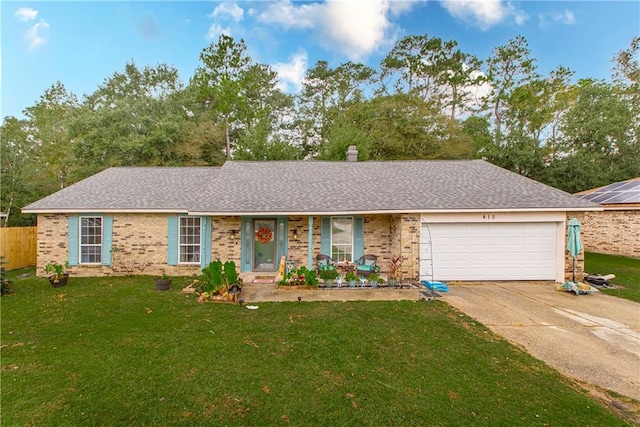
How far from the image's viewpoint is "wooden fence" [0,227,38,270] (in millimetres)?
12391

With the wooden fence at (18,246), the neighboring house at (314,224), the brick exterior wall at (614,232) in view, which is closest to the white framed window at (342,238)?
the neighboring house at (314,224)

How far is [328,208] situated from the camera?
1006 centimetres

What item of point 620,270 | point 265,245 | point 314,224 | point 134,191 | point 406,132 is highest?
point 406,132

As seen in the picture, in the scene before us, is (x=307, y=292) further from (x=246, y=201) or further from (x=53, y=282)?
(x=53, y=282)

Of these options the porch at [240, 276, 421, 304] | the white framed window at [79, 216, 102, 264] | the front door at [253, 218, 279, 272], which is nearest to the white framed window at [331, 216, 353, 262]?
the porch at [240, 276, 421, 304]

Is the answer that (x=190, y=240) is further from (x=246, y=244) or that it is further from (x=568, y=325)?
(x=568, y=325)

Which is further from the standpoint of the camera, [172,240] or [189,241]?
[189,241]

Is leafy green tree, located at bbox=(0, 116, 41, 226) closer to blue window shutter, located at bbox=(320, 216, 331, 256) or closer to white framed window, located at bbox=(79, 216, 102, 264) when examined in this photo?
white framed window, located at bbox=(79, 216, 102, 264)

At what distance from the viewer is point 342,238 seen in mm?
11102

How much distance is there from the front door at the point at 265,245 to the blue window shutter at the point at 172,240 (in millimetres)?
2969

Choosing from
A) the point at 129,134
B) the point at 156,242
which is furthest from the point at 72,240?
the point at 129,134

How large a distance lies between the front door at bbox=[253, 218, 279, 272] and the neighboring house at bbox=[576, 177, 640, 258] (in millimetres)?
17618

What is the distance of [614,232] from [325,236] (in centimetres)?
1646

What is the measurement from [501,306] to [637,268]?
984 cm
